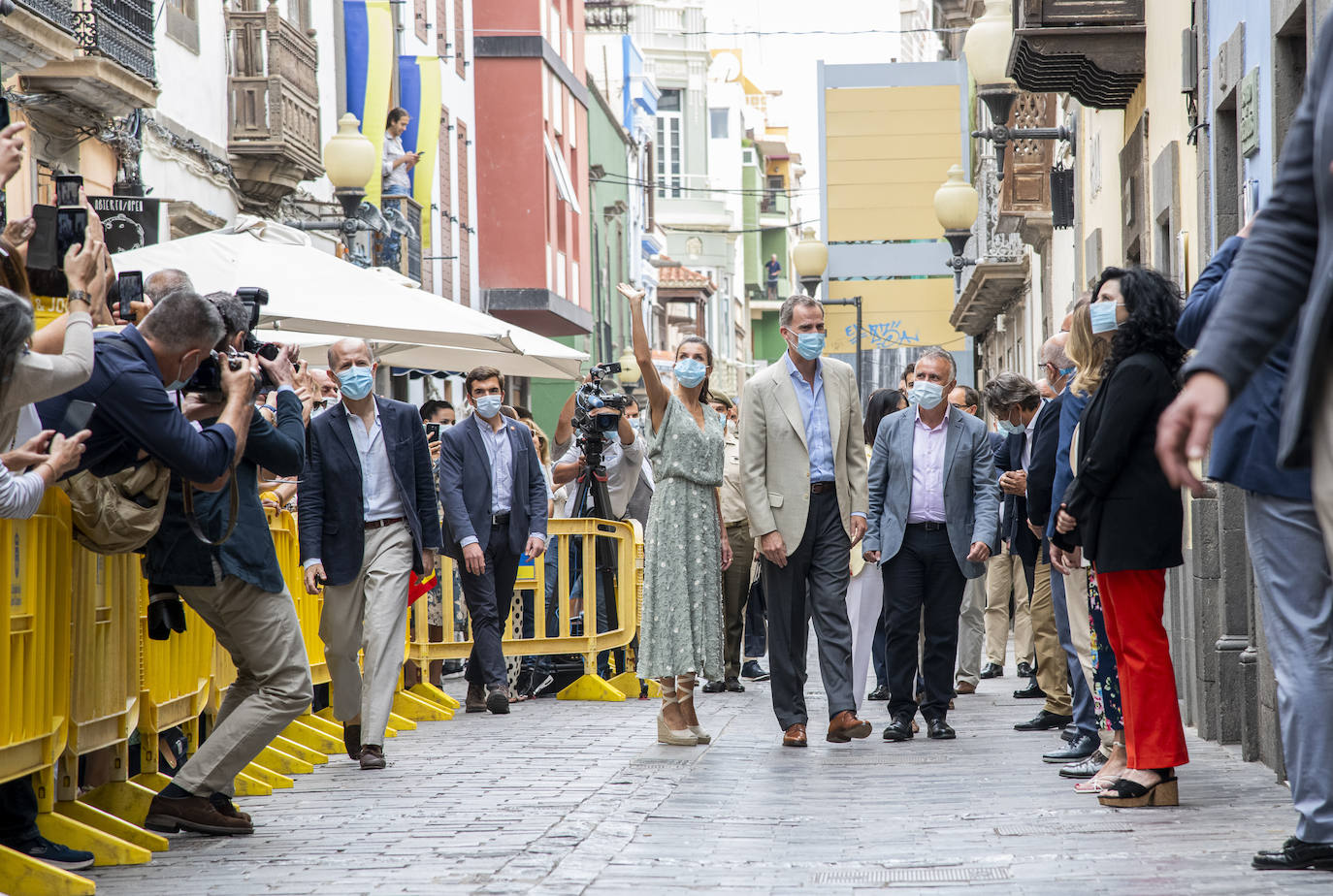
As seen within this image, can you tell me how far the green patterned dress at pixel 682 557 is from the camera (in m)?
9.35

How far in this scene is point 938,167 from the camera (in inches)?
1756

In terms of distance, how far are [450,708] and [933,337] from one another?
3381 cm

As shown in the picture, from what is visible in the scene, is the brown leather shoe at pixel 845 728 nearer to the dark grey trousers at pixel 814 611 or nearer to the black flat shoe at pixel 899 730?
the dark grey trousers at pixel 814 611

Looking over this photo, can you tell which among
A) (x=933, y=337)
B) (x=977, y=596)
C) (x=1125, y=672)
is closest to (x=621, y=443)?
(x=977, y=596)

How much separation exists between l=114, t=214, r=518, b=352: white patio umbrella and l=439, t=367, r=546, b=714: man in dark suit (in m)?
0.64

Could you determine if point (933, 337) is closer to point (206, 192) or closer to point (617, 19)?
point (617, 19)

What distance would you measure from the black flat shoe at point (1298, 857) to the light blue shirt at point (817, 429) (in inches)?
169

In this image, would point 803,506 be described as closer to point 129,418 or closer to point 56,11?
point 129,418

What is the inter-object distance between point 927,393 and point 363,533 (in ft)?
10.2

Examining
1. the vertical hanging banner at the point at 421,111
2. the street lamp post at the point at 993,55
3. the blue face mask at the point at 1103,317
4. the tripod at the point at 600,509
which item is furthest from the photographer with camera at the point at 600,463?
the vertical hanging banner at the point at 421,111

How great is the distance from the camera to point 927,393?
1010cm

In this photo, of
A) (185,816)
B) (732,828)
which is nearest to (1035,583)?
(732,828)

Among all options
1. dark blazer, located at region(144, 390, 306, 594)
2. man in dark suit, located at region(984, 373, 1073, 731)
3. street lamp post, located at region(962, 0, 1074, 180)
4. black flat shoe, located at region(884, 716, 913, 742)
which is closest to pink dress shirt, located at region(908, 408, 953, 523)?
man in dark suit, located at region(984, 373, 1073, 731)

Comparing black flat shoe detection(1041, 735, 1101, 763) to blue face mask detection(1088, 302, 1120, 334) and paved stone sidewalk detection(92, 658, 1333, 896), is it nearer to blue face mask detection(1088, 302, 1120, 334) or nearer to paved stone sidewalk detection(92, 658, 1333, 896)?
paved stone sidewalk detection(92, 658, 1333, 896)
